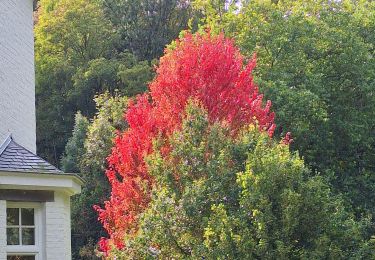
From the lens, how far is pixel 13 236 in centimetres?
1130

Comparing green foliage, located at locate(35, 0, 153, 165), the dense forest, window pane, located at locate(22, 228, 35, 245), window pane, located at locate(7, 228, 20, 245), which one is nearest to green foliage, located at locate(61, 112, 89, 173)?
the dense forest

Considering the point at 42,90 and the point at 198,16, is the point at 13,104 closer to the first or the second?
the point at 42,90

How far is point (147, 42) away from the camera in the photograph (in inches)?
1404

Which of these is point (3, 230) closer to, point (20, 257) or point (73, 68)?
point (20, 257)

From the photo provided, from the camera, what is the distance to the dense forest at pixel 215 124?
1259cm

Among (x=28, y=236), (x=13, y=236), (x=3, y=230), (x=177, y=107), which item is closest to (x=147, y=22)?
(x=177, y=107)

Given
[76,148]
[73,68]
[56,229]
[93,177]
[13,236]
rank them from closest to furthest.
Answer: [13,236]
[56,229]
[93,177]
[76,148]
[73,68]

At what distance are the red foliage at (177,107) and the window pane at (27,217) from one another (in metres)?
7.14

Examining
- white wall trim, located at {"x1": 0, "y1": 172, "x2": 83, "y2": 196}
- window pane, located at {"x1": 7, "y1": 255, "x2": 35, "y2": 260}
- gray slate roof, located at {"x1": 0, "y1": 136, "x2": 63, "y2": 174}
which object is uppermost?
gray slate roof, located at {"x1": 0, "y1": 136, "x2": 63, "y2": 174}

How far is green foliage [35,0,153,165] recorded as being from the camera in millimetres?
32312

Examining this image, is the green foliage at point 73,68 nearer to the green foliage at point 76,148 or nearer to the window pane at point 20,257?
the green foliage at point 76,148

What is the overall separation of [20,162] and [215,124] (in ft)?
14.3

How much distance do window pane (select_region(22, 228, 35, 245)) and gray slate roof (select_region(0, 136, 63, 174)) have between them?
92 cm

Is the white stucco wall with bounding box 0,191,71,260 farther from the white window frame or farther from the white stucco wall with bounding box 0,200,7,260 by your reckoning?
the white stucco wall with bounding box 0,200,7,260
